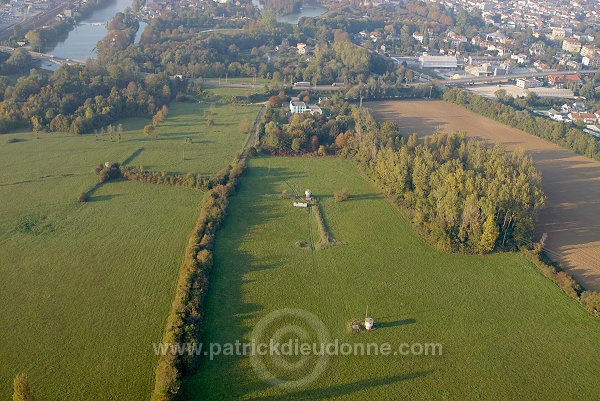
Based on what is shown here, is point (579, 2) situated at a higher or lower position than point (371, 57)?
higher

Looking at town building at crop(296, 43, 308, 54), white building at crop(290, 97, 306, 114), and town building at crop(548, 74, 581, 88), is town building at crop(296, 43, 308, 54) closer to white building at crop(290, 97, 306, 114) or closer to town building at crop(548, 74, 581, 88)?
white building at crop(290, 97, 306, 114)

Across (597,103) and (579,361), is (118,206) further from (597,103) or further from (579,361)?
(597,103)

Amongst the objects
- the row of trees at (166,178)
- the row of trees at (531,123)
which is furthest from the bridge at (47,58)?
the row of trees at (531,123)

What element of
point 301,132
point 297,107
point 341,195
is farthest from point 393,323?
point 297,107

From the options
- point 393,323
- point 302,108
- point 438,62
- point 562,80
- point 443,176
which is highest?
point 438,62

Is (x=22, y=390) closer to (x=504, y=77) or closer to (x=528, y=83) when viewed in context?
(x=528, y=83)

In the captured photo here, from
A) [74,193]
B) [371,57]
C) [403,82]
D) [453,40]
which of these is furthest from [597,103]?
[74,193]
